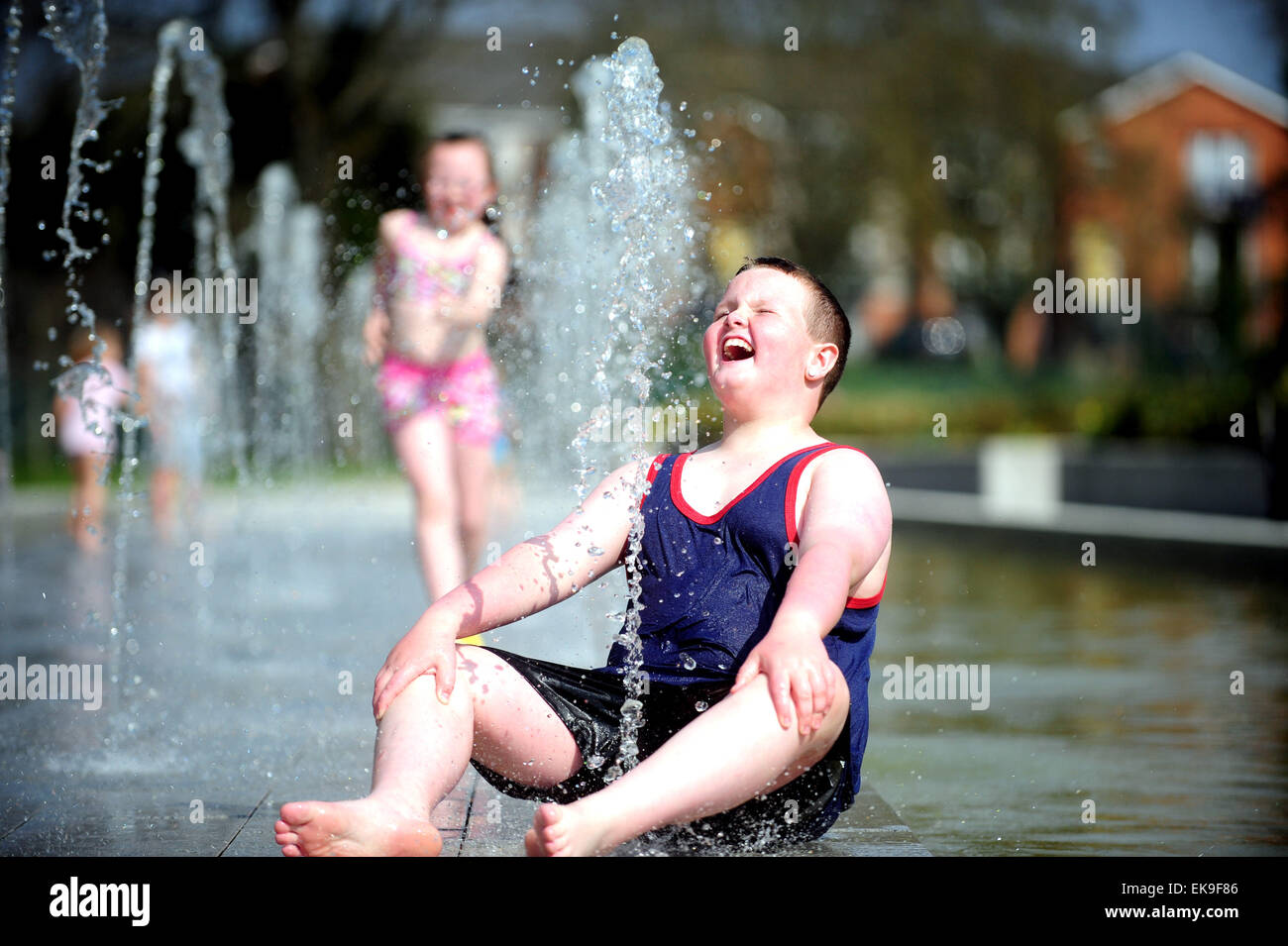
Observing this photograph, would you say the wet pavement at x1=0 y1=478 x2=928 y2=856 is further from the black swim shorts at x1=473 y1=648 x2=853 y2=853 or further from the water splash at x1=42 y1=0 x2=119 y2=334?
the water splash at x1=42 y1=0 x2=119 y2=334

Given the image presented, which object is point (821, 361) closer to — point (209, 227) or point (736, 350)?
point (736, 350)

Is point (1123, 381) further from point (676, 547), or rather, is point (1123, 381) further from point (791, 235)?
point (676, 547)

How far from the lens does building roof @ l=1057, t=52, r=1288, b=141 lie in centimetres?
4675

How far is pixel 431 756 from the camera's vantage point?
272 centimetres

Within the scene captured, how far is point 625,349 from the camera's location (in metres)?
9.48

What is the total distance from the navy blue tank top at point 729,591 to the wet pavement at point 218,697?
41cm

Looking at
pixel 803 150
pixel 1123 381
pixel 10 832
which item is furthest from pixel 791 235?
pixel 10 832

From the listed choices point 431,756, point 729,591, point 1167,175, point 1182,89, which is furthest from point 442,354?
point 1182,89

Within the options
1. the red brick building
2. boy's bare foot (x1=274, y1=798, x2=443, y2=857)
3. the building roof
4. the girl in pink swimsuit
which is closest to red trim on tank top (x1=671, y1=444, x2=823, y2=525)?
boy's bare foot (x1=274, y1=798, x2=443, y2=857)

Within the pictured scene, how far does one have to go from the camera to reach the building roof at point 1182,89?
153 ft

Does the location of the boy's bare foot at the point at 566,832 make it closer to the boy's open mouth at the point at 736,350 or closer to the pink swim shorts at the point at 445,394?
the boy's open mouth at the point at 736,350

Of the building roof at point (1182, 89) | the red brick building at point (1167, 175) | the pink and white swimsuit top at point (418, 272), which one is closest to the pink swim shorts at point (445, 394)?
the pink and white swimsuit top at point (418, 272)

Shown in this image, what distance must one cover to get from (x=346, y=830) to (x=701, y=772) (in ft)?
1.82
